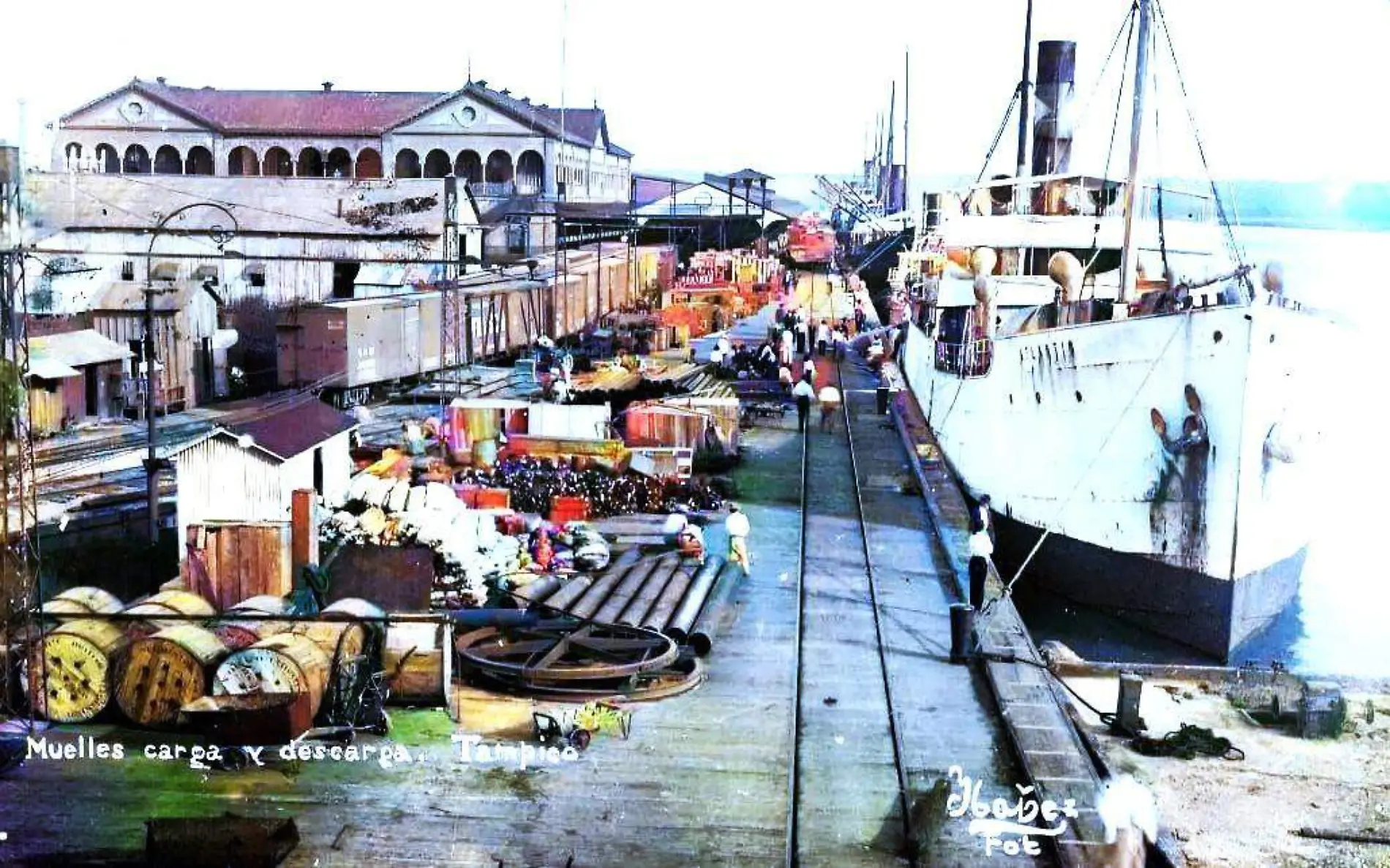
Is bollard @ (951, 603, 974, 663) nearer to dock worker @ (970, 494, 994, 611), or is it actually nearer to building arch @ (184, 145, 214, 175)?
dock worker @ (970, 494, 994, 611)

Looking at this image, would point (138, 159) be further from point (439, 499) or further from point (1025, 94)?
point (439, 499)

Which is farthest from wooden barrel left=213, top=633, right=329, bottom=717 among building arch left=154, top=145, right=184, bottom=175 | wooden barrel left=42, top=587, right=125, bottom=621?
building arch left=154, top=145, right=184, bottom=175

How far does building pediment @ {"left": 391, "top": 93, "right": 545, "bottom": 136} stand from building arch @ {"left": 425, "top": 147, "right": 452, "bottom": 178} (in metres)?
1.25

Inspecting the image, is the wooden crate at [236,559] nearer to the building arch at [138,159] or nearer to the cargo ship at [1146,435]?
the cargo ship at [1146,435]

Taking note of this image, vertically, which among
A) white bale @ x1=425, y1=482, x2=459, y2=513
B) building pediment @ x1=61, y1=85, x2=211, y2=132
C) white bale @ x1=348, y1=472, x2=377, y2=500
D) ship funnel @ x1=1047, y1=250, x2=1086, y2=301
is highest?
building pediment @ x1=61, y1=85, x2=211, y2=132

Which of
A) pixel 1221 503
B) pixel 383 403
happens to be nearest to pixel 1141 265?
pixel 1221 503

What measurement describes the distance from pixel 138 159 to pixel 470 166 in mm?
17025

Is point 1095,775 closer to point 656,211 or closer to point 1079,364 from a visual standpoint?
point 1079,364

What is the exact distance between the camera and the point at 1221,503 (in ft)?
81.1

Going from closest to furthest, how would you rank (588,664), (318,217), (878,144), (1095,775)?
(1095,775), (588,664), (318,217), (878,144)

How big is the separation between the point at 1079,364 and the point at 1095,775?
47.7 feet

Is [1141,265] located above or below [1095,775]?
above

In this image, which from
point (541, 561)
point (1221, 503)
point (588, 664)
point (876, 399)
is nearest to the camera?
point (588, 664)

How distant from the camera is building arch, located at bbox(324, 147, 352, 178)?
7656cm
